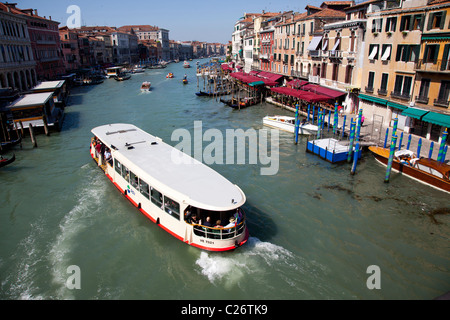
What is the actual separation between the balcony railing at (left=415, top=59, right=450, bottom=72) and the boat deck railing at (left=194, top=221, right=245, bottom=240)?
19117mm

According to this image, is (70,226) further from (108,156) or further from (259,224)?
(259,224)

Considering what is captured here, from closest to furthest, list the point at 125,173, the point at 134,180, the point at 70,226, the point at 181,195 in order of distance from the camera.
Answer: the point at 181,195, the point at 70,226, the point at 134,180, the point at 125,173

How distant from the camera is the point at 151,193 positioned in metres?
13.7

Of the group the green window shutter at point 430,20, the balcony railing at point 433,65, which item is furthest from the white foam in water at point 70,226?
the green window shutter at point 430,20

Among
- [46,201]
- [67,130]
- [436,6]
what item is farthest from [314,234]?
[67,130]

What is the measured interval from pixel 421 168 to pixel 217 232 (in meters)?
14.2

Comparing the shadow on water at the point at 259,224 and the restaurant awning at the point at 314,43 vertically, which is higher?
the restaurant awning at the point at 314,43

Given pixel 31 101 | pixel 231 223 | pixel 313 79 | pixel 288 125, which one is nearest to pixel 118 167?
pixel 231 223

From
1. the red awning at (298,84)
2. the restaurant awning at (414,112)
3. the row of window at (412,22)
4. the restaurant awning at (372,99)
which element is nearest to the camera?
the row of window at (412,22)

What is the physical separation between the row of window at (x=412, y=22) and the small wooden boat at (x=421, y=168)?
981cm

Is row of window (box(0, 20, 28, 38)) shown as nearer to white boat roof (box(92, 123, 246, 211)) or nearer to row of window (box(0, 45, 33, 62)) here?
row of window (box(0, 45, 33, 62))

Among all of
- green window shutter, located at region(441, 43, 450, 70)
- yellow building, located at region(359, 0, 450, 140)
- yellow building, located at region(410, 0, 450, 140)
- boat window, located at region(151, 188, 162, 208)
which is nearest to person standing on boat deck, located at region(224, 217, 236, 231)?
boat window, located at region(151, 188, 162, 208)

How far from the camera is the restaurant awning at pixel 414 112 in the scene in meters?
22.6

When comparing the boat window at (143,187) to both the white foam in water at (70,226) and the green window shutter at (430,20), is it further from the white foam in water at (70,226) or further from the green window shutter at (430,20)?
the green window shutter at (430,20)
